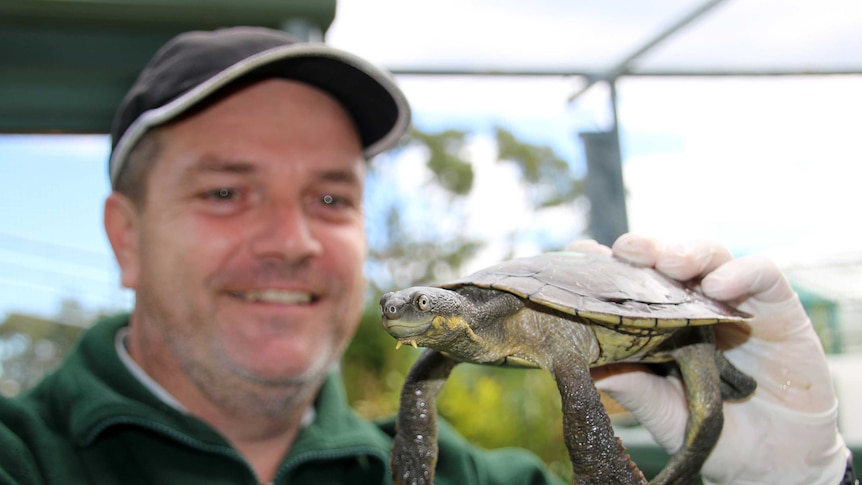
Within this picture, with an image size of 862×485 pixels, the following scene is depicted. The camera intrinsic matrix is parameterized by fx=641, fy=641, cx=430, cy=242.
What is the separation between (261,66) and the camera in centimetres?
159

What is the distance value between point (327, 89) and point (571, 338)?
1.22m

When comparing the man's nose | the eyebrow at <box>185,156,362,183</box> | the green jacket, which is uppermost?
the eyebrow at <box>185,156,362,183</box>

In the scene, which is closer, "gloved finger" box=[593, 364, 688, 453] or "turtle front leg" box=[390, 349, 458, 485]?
"turtle front leg" box=[390, 349, 458, 485]

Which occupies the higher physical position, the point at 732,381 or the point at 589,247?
the point at 589,247

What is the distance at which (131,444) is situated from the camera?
1.56m

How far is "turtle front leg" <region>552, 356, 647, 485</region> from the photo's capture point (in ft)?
2.21

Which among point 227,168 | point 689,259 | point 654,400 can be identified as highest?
point 227,168

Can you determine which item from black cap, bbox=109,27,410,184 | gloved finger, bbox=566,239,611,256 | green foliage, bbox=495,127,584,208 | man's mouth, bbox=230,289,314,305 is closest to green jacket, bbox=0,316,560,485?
man's mouth, bbox=230,289,314,305

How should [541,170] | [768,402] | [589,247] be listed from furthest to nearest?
[541,170]
[768,402]
[589,247]

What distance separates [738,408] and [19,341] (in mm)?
2804

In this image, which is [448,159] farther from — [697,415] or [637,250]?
[697,415]

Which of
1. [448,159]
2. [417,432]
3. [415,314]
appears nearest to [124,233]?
[417,432]

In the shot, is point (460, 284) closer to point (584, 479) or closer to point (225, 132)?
point (584, 479)

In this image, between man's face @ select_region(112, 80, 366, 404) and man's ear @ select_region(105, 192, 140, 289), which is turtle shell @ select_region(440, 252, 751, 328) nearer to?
man's face @ select_region(112, 80, 366, 404)
